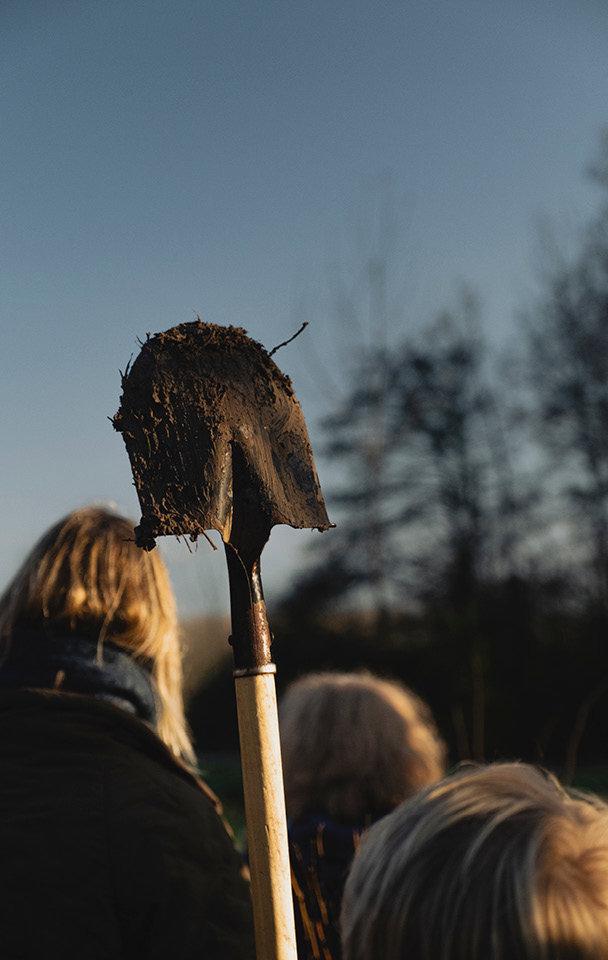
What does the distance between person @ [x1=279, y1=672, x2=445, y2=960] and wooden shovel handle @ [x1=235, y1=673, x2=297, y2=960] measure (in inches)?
42.2

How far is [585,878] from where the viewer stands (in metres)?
1.04

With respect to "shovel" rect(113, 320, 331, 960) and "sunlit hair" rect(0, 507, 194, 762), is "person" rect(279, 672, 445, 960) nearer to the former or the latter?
"sunlit hair" rect(0, 507, 194, 762)

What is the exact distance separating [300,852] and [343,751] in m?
0.31

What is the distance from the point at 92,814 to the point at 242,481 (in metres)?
0.63

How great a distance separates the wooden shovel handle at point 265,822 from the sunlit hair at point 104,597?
455mm

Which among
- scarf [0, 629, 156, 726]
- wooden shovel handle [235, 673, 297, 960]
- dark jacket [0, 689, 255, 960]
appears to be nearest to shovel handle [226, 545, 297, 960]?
wooden shovel handle [235, 673, 297, 960]

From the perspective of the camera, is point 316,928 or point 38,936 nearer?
point 38,936

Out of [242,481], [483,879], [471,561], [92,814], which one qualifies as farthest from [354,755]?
[471,561]

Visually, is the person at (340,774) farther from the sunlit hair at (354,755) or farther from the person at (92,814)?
the person at (92,814)

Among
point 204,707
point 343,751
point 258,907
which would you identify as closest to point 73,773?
point 258,907

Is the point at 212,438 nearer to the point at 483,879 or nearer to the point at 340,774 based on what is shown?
the point at 483,879

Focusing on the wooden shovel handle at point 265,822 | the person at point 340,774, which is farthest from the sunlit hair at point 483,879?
the person at point 340,774

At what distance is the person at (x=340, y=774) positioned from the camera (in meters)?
2.50

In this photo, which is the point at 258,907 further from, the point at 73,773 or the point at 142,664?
the point at 142,664
